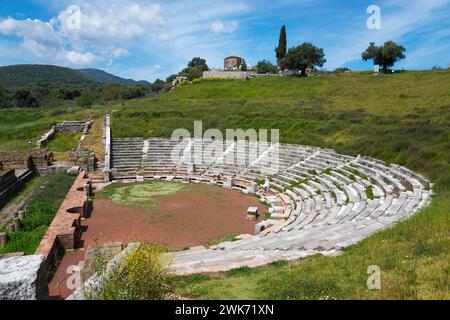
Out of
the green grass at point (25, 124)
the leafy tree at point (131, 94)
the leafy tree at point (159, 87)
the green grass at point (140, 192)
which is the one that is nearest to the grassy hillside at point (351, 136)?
the green grass at point (25, 124)

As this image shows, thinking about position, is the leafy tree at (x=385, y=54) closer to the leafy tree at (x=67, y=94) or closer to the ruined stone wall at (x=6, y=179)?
the ruined stone wall at (x=6, y=179)

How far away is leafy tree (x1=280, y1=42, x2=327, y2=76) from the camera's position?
173 ft

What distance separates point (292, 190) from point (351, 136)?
7.56 meters

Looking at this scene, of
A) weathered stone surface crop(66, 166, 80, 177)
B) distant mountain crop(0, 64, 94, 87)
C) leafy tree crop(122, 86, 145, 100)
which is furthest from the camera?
distant mountain crop(0, 64, 94, 87)

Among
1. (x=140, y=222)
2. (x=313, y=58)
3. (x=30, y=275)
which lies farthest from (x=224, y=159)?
(x=313, y=58)

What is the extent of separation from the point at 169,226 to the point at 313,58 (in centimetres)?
4545

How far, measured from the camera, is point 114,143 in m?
27.5

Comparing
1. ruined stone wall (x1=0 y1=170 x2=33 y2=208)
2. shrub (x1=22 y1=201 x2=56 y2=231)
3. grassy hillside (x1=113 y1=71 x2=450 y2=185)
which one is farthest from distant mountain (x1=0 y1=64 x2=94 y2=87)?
shrub (x1=22 y1=201 x2=56 y2=231)

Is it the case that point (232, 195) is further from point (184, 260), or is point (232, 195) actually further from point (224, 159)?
point (184, 260)

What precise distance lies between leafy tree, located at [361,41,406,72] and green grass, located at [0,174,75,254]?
47814 millimetres

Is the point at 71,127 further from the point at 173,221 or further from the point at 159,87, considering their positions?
the point at 159,87

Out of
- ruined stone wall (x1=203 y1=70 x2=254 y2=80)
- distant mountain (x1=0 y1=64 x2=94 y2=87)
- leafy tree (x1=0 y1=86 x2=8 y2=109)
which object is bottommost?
leafy tree (x1=0 y1=86 x2=8 y2=109)

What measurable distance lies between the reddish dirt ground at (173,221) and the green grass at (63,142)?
1167 centimetres

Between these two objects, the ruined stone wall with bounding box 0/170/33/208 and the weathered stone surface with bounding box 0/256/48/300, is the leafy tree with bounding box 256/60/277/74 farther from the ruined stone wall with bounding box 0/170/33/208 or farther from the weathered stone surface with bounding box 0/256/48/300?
the weathered stone surface with bounding box 0/256/48/300
